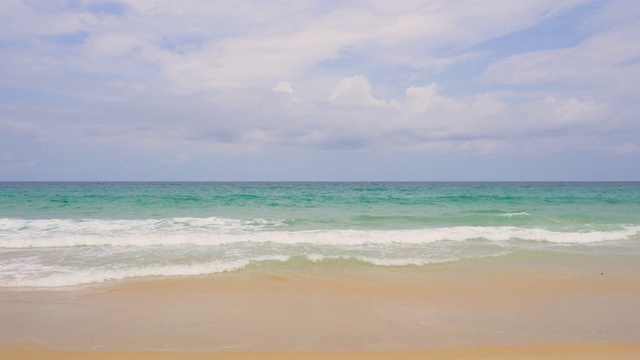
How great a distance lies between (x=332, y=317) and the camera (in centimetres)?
627

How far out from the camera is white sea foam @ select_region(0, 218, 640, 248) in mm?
13180

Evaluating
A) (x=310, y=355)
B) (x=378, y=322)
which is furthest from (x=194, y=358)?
(x=378, y=322)

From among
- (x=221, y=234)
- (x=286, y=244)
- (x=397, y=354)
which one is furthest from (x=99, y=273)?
(x=397, y=354)

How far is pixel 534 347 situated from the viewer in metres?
5.07

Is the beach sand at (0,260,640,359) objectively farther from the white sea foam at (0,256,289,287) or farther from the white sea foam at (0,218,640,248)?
the white sea foam at (0,218,640,248)

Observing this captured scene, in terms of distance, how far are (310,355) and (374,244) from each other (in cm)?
847

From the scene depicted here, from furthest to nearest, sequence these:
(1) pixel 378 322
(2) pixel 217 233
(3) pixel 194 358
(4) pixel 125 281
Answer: (2) pixel 217 233 → (4) pixel 125 281 → (1) pixel 378 322 → (3) pixel 194 358

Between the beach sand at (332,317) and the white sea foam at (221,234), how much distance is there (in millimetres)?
4797

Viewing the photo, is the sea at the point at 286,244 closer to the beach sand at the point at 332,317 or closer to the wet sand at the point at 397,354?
the beach sand at the point at 332,317

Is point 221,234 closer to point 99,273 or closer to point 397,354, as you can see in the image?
point 99,273

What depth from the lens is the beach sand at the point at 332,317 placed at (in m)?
5.05

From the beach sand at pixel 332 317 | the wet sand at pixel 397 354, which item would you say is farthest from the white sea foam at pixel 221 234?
the wet sand at pixel 397 354

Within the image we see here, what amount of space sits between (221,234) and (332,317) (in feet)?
30.7

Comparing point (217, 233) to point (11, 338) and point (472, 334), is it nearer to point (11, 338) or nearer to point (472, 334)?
point (11, 338)
